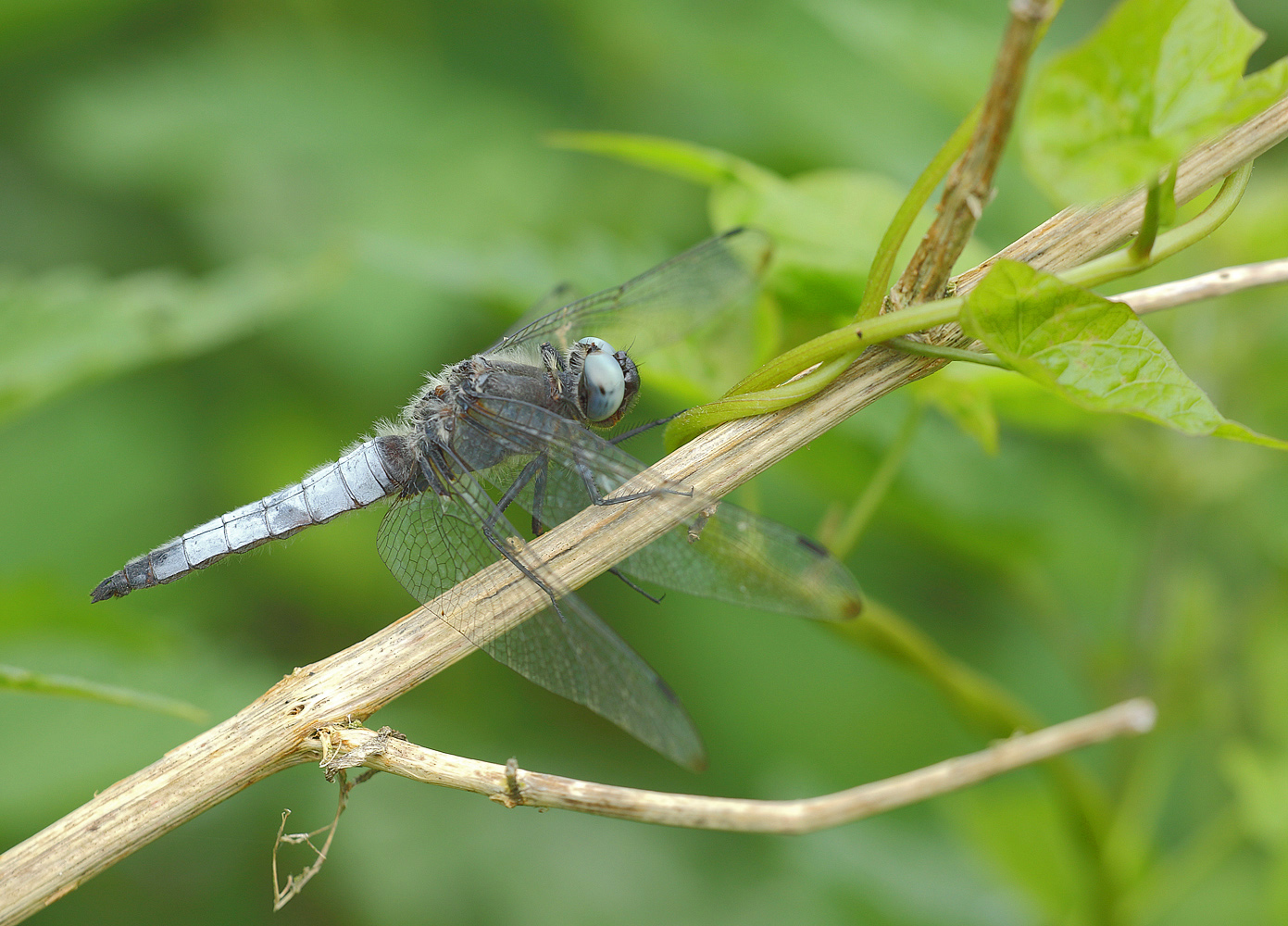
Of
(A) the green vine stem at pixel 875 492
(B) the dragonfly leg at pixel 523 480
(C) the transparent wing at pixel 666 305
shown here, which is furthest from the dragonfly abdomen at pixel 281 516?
(A) the green vine stem at pixel 875 492

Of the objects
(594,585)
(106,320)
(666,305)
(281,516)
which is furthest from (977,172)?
(594,585)

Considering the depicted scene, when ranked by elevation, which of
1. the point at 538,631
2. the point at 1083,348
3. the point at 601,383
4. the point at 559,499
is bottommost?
the point at 1083,348

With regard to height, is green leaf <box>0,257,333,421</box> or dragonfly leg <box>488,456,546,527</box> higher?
green leaf <box>0,257,333,421</box>

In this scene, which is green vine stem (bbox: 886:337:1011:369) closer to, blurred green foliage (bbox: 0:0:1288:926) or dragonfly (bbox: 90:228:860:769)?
dragonfly (bbox: 90:228:860:769)

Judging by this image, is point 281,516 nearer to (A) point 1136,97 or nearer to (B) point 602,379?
(B) point 602,379

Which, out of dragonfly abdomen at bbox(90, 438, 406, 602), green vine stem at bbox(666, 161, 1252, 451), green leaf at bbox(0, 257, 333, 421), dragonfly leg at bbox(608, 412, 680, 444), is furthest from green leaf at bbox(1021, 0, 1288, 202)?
green leaf at bbox(0, 257, 333, 421)

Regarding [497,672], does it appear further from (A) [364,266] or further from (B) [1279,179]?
(B) [1279,179]
